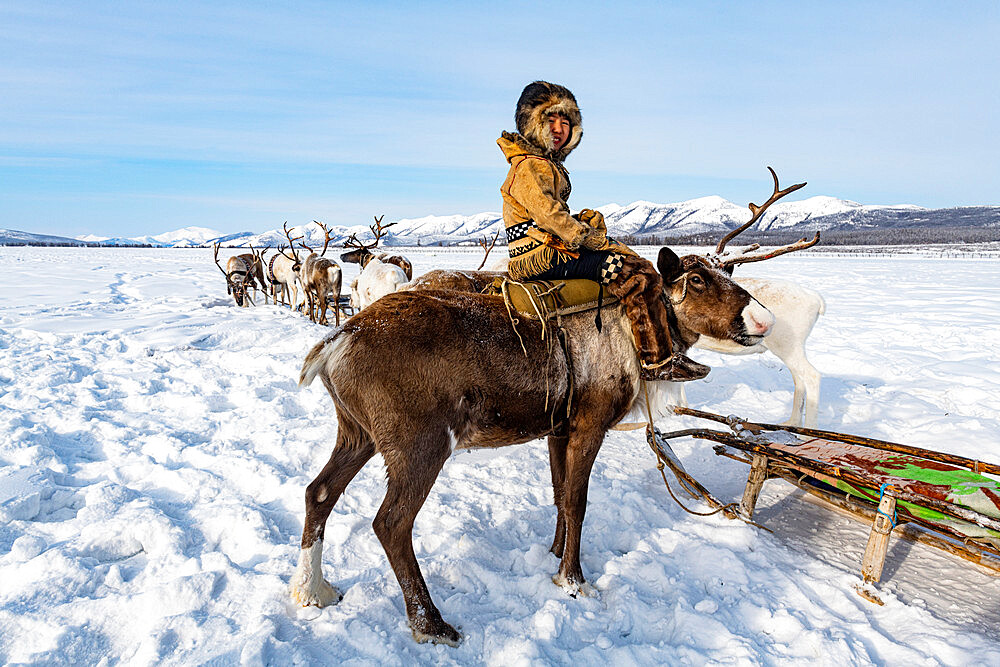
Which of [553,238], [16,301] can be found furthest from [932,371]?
[16,301]

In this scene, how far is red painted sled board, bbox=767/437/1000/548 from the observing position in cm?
303

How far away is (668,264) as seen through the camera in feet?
11.2

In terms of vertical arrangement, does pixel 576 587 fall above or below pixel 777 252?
below

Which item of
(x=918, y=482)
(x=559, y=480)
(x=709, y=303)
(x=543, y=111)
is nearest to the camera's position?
(x=918, y=482)

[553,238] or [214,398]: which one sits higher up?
[553,238]

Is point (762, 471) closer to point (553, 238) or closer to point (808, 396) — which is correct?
point (553, 238)

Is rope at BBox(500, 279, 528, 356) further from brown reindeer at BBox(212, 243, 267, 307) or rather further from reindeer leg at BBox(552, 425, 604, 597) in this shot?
brown reindeer at BBox(212, 243, 267, 307)

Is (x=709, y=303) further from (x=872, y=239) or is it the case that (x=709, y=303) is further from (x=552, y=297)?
(x=872, y=239)

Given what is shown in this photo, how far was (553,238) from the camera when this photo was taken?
11.6 feet

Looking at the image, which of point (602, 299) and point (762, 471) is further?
point (762, 471)

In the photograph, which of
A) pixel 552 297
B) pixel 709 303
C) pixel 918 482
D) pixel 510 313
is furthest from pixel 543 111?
pixel 918 482

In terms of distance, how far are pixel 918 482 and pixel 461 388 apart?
9.29 ft

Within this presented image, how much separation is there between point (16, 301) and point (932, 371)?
19652 millimetres

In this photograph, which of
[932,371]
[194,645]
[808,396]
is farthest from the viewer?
[932,371]
